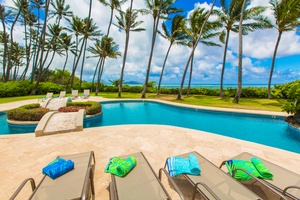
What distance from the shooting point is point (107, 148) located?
4.27 meters

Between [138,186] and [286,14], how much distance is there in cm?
1922

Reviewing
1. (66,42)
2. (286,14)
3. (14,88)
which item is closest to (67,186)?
(286,14)

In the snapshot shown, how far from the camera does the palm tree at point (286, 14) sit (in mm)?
11690

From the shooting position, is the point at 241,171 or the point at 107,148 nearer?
the point at 241,171

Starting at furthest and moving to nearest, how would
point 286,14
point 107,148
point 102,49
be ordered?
point 102,49 < point 286,14 < point 107,148

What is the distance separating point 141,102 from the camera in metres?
15.1

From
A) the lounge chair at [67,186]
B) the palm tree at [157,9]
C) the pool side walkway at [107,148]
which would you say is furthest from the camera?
the palm tree at [157,9]

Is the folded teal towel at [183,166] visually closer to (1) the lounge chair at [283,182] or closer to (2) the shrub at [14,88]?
(1) the lounge chair at [283,182]

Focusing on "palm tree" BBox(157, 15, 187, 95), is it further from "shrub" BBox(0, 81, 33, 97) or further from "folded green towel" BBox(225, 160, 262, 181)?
"shrub" BBox(0, 81, 33, 97)

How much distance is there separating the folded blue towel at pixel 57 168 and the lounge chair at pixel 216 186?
2239 mm

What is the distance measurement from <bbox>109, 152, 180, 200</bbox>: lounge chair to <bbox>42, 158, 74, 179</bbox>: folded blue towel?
35.0 inches

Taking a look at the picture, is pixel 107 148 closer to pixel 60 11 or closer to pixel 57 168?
pixel 57 168

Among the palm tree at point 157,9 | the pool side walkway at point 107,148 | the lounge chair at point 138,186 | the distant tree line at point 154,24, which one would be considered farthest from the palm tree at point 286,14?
the lounge chair at point 138,186

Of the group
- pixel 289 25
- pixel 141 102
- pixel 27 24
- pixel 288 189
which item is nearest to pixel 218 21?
pixel 289 25
